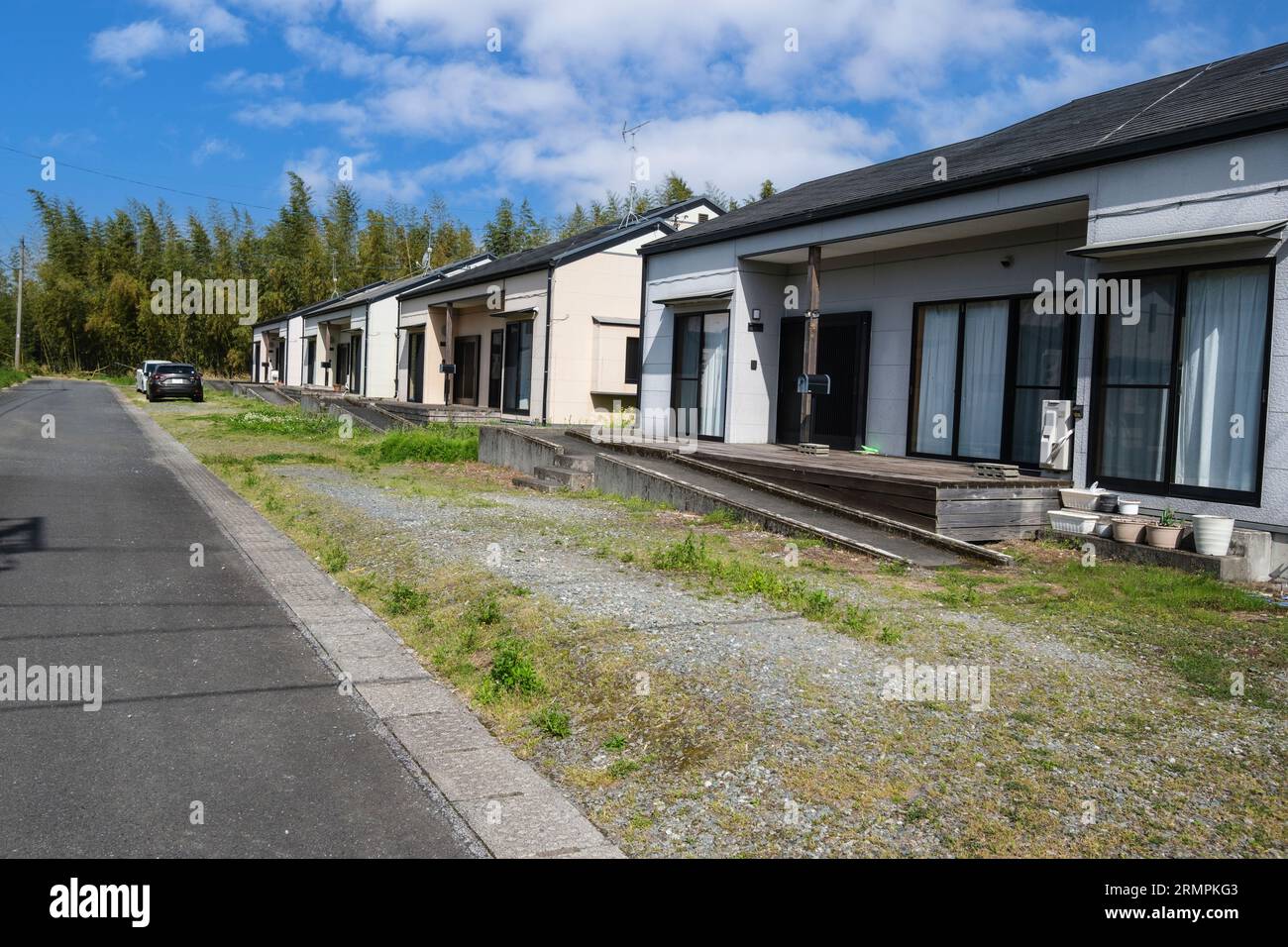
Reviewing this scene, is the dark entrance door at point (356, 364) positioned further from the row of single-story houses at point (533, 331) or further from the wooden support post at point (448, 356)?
the wooden support post at point (448, 356)

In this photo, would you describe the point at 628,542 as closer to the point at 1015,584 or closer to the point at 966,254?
the point at 1015,584

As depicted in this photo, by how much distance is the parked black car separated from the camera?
3531cm

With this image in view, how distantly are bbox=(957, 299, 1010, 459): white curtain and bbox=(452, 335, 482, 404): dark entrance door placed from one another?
1858 cm

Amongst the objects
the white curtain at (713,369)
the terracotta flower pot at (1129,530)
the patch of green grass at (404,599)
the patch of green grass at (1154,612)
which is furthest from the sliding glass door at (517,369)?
the patch of green grass at (1154,612)

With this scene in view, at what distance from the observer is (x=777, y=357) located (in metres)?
16.2

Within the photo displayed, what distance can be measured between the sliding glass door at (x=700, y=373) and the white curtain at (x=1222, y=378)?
770 centimetres

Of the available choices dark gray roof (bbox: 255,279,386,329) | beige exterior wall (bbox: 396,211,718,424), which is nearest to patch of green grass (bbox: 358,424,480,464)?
beige exterior wall (bbox: 396,211,718,424)

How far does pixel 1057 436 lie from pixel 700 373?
23.7 ft

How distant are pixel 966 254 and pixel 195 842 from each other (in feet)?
39.8

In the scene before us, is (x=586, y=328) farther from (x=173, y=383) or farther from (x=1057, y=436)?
(x=173, y=383)

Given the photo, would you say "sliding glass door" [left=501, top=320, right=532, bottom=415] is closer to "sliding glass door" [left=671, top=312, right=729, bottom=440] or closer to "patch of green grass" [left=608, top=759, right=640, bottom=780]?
"sliding glass door" [left=671, top=312, right=729, bottom=440]

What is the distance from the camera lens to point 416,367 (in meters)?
32.0

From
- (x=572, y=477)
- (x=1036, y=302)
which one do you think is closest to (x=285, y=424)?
(x=572, y=477)

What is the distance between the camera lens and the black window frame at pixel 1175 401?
8750 millimetres
